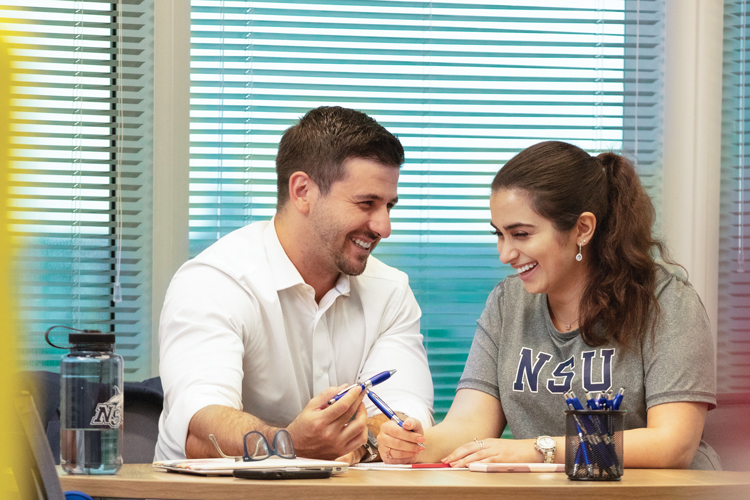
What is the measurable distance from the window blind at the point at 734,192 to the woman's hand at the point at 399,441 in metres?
1.79

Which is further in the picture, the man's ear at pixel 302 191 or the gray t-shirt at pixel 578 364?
the man's ear at pixel 302 191

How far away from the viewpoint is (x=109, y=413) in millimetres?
1090

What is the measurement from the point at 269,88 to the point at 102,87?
0.56 metres

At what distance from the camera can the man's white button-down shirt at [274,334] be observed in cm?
169

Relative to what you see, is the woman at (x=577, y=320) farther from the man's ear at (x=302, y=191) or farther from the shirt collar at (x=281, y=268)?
the man's ear at (x=302, y=191)

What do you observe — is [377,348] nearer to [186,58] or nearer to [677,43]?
[186,58]

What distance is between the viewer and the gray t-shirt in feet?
5.47

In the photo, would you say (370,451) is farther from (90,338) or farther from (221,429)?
(90,338)

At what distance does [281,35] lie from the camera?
2.69 meters

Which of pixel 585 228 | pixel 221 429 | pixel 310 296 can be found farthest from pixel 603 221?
pixel 221 429

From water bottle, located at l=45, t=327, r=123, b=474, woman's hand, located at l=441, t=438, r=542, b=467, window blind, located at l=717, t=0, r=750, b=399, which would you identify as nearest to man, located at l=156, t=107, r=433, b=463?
woman's hand, located at l=441, t=438, r=542, b=467

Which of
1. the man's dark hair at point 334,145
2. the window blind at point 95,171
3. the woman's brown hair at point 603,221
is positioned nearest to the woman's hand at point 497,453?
the woman's brown hair at point 603,221

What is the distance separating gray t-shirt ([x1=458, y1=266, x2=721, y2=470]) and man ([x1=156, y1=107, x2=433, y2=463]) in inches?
8.0

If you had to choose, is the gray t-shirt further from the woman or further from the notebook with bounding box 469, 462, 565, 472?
the notebook with bounding box 469, 462, 565, 472
